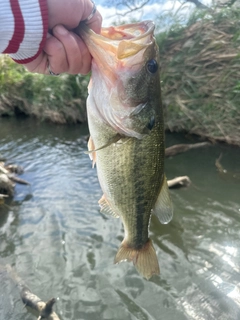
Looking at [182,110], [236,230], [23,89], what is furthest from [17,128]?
[236,230]

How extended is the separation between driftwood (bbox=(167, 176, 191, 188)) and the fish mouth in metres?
5.69

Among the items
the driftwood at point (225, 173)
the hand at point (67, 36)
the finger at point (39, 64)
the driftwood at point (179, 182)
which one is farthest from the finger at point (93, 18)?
the driftwood at point (225, 173)

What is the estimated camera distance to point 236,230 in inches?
232

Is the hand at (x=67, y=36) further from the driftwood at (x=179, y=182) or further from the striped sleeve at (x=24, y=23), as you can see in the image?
the driftwood at (x=179, y=182)

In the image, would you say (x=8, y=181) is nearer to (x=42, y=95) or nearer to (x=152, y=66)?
(x=152, y=66)

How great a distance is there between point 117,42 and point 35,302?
3.80 metres

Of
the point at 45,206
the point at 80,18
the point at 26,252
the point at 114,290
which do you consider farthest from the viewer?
the point at 45,206

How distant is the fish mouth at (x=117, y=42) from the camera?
62.2 inches

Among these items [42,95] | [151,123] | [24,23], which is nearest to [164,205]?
[151,123]

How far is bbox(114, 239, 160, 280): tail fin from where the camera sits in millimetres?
2266

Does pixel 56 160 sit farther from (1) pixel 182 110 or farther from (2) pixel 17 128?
(2) pixel 17 128

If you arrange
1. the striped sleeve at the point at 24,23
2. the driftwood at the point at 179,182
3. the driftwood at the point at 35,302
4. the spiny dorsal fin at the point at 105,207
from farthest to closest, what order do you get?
the driftwood at the point at 179,182
the driftwood at the point at 35,302
the spiny dorsal fin at the point at 105,207
the striped sleeve at the point at 24,23

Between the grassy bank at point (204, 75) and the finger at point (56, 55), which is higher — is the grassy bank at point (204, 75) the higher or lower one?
the lower one

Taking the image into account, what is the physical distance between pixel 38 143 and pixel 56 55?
11011mm
